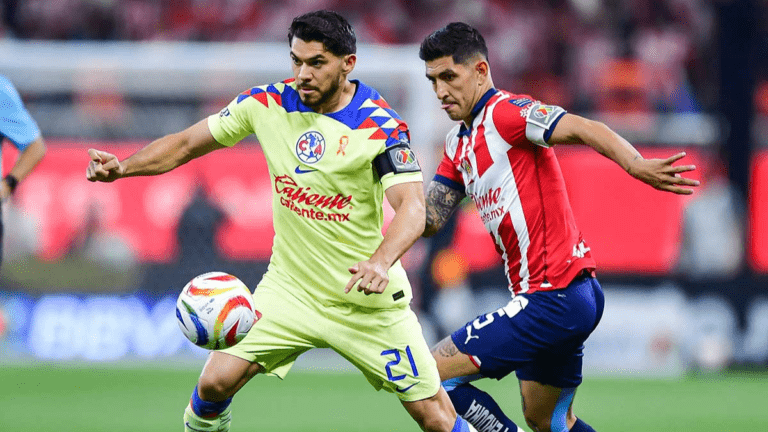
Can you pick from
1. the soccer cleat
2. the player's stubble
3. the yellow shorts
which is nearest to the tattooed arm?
the yellow shorts

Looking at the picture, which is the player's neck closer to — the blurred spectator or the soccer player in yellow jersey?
the soccer player in yellow jersey

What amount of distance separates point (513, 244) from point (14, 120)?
3652 mm

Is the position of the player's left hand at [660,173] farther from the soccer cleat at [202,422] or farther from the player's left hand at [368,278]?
the soccer cleat at [202,422]

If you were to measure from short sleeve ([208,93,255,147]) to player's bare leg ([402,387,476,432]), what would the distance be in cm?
173

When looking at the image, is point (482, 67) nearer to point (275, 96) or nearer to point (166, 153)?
point (275, 96)

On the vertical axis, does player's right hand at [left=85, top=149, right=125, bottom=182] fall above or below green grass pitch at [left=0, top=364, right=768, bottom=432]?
above

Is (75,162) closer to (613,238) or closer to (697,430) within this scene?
(613,238)

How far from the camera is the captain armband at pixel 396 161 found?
5734 mm

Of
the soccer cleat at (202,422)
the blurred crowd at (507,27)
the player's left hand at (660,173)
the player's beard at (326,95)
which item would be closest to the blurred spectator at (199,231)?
the blurred crowd at (507,27)

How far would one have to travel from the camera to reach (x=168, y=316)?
13289 mm

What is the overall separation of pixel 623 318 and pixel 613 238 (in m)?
0.97

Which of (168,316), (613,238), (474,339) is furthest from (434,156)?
(474,339)

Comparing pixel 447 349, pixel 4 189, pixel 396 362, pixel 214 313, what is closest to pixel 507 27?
pixel 4 189

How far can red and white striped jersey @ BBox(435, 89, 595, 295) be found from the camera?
6.04 meters
